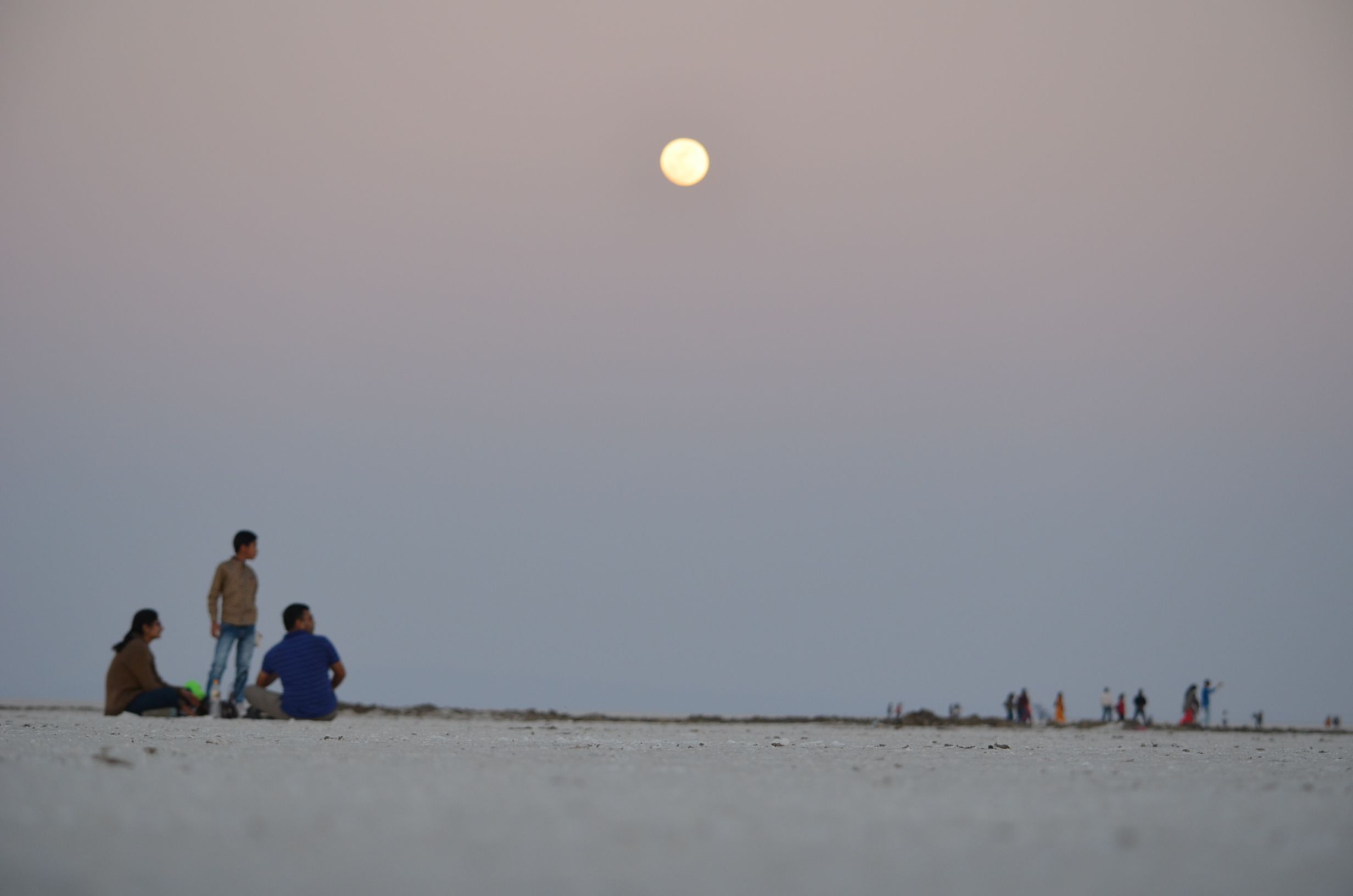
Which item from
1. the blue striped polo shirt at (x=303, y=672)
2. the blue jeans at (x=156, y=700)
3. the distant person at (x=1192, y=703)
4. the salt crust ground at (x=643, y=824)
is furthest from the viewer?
the distant person at (x=1192, y=703)

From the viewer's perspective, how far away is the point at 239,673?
13844 millimetres

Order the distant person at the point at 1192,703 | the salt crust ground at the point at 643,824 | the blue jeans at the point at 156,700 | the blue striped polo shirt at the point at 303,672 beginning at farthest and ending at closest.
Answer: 1. the distant person at the point at 1192,703
2. the blue jeans at the point at 156,700
3. the blue striped polo shirt at the point at 303,672
4. the salt crust ground at the point at 643,824

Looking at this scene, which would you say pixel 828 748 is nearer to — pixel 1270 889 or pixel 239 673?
pixel 1270 889

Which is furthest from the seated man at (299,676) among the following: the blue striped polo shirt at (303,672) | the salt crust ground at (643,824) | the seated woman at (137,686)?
the salt crust ground at (643,824)

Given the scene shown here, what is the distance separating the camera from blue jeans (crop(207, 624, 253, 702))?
13609 millimetres

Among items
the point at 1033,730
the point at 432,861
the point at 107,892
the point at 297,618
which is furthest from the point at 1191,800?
the point at 1033,730

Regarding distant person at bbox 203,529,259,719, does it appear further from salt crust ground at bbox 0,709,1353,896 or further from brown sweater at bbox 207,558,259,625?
salt crust ground at bbox 0,709,1353,896

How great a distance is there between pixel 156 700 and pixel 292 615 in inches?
60.6

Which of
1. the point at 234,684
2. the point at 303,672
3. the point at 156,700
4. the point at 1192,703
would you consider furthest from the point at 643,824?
the point at 1192,703

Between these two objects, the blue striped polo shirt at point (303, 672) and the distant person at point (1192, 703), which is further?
the distant person at point (1192, 703)

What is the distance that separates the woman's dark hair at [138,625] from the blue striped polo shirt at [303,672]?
1453 millimetres

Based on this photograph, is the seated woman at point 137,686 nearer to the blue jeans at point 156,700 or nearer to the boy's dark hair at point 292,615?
the blue jeans at point 156,700

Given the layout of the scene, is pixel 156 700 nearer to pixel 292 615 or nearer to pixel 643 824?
pixel 292 615

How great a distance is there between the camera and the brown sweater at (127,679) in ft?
40.1
